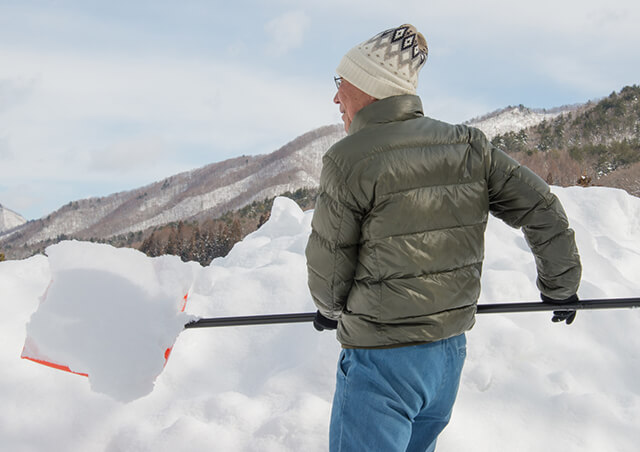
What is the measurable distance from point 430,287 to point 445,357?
10.1 inches

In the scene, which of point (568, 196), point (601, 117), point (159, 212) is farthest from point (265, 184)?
point (568, 196)

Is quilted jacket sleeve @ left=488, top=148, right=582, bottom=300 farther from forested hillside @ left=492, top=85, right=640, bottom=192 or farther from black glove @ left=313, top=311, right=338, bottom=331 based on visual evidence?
forested hillside @ left=492, top=85, right=640, bottom=192

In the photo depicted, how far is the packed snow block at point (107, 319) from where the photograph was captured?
206cm

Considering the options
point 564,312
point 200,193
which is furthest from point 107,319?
point 200,193

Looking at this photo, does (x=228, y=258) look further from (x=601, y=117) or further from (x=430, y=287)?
(x=601, y=117)

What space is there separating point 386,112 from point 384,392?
0.80 metres

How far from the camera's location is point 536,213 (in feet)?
5.31

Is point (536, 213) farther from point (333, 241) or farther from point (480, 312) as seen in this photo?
point (333, 241)

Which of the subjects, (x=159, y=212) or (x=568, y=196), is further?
(x=159, y=212)

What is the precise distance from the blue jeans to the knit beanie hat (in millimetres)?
764

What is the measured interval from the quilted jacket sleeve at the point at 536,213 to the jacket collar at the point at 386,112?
305 millimetres

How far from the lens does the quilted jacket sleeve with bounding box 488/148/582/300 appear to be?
156 centimetres

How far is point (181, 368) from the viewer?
3.34 m

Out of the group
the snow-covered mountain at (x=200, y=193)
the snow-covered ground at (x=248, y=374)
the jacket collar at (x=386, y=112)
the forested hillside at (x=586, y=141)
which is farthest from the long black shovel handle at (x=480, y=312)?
the snow-covered mountain at (x=200, y=193)
